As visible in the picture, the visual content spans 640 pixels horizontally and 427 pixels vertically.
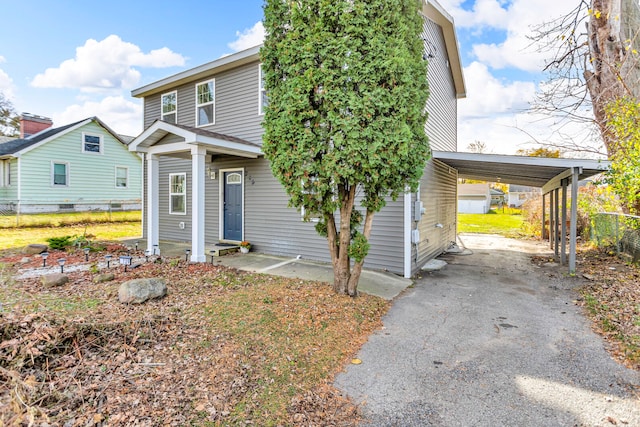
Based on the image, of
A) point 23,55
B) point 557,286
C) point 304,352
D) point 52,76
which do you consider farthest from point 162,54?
point 557,286

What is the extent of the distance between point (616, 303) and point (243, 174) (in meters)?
8.61

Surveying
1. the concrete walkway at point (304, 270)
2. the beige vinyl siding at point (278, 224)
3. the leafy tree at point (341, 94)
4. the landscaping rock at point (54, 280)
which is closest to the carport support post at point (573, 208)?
the beige vinyl siding at point (278, 224)

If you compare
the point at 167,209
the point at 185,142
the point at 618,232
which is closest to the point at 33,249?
the point at 167,209

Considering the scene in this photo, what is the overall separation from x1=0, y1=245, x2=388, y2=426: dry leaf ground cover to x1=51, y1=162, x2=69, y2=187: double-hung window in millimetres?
15288

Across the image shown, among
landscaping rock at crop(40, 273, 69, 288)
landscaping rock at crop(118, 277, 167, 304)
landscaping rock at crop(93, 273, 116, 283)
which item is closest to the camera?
landscaping rock at crop(118, 277, 167, 304)

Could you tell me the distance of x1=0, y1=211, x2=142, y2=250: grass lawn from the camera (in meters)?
11.2

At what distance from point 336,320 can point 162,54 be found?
1614 cm

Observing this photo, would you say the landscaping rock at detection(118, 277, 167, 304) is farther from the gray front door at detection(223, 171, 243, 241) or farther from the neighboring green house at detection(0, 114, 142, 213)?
the neighboring green house at detection(0, 114, 142, 213)

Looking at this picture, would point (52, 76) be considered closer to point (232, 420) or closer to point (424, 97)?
point (424, 97)

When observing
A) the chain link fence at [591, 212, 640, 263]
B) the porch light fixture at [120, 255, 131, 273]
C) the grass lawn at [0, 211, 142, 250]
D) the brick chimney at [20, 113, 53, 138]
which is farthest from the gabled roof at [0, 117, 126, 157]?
the chain link fence at [591, 212, 640, 263]

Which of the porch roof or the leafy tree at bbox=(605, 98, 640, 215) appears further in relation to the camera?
the porch roof

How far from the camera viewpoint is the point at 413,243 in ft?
23.6

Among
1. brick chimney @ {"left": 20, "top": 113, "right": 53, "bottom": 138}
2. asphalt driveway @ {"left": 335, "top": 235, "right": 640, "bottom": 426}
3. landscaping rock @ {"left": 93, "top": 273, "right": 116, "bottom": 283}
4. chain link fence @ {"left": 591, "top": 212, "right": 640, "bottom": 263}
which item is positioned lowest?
asphalt driveway @ {"left": 335, "top": 235, "right": 640, "bottom": 426}

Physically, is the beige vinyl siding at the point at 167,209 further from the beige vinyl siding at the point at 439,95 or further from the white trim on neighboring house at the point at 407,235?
the beige vinyl siding at the point at 439,95
